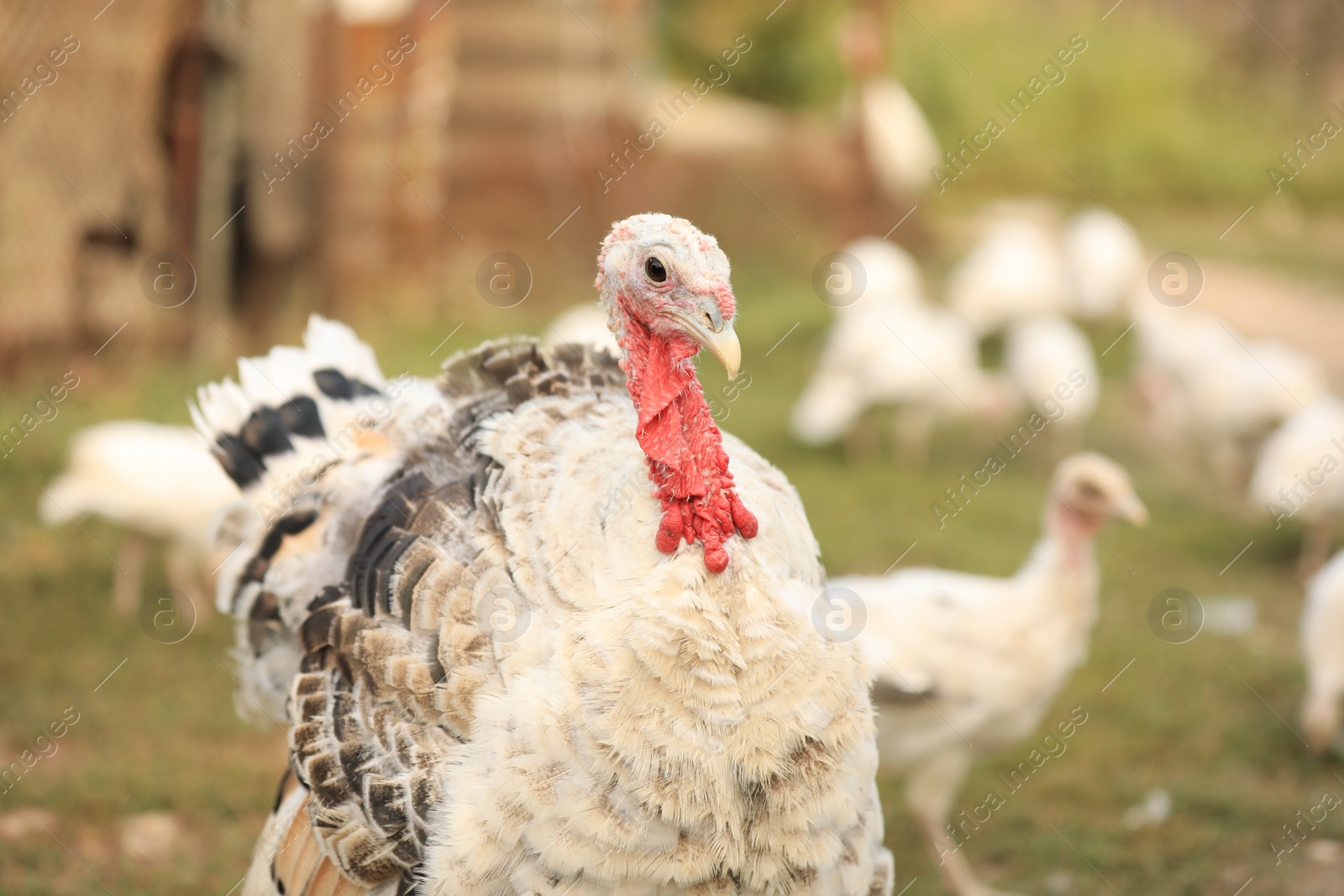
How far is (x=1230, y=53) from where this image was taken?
20.4 meters

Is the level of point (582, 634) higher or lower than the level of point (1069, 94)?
higher

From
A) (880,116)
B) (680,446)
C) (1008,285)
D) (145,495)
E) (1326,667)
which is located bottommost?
(1326,667)

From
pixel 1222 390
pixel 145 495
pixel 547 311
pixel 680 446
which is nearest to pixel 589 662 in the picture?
pixel 680 446

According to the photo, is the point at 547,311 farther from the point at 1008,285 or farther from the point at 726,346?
the point at 726,346

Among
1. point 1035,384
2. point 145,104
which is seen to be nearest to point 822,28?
point 1035,384

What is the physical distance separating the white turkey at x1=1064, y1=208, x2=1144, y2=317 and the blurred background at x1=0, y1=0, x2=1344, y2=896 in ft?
0.51

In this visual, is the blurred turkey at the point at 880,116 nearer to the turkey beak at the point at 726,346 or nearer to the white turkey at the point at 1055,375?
the white turkey at the point at 1055,375

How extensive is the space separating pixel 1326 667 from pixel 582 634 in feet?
13.4

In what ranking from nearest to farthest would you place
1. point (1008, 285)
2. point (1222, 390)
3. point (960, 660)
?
1. point (960, 660)
2. point (1222, 390)
3. point (1008, 285)

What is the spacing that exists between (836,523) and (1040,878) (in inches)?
130

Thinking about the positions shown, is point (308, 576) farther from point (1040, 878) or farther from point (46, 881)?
point (1040, 878)

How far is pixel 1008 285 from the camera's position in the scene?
35.7ft

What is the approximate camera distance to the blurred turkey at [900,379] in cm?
882

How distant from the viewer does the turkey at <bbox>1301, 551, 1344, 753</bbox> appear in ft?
18.1
